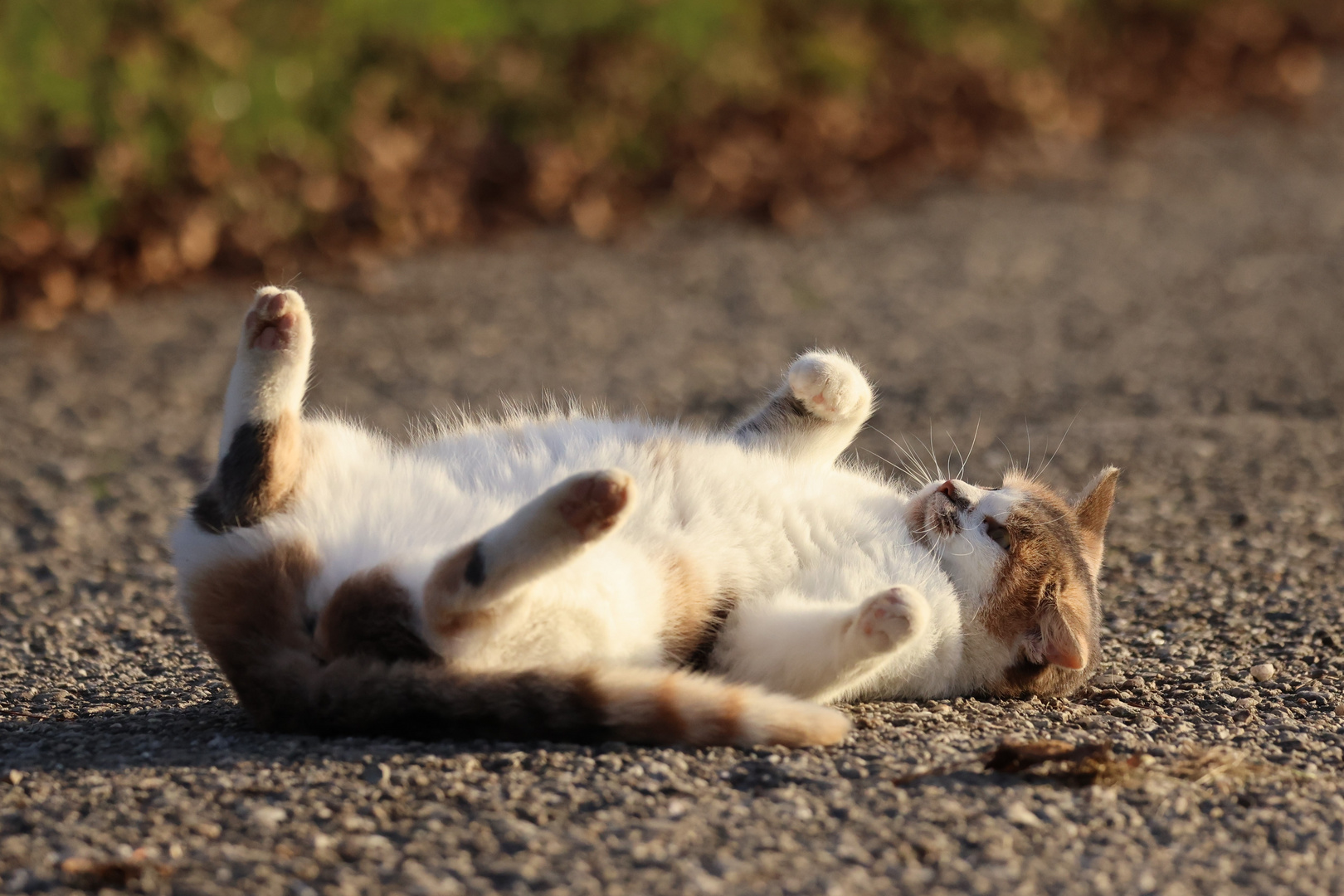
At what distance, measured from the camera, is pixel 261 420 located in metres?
2.93

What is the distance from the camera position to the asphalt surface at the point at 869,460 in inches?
90.0

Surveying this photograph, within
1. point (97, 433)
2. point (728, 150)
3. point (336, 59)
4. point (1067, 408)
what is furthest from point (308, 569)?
point (728, 150)

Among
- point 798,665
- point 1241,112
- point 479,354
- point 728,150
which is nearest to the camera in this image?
point 798,665

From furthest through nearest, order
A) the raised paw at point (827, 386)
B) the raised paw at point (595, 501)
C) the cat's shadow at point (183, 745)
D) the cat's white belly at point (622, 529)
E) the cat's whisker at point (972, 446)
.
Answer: the cat's whisker at point (972, 446) < the raised paw at point (827, 386) < the cat's white belly at point (622, 529) < the cat's shadow at point (183, 745) < the raised paw at point (595, 501)

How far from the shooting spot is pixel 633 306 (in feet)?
24.6

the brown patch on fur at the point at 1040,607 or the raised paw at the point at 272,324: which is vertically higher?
the raised paw at the point at 272,324

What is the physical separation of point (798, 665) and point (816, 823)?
0.58 m

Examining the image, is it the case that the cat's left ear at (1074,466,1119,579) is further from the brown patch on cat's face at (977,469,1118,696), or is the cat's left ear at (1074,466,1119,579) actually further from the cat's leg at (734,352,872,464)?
the cat's leg at (734,352,872,464)

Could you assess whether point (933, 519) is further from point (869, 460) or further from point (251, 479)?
point (869, 460)

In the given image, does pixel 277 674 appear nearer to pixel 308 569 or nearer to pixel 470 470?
pixel 308 569

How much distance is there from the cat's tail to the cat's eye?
85 cm

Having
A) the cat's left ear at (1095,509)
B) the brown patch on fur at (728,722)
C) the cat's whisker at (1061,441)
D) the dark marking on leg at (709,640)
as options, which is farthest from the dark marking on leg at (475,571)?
the cat's whisker at (1061,441)

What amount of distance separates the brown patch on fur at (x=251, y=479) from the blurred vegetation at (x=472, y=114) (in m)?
4.37

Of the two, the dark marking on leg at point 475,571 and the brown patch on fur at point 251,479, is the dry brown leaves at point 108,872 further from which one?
the brown patch on fur at point 251,479
